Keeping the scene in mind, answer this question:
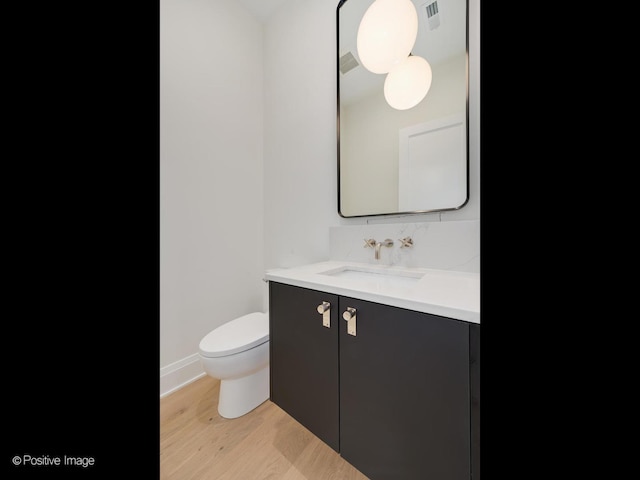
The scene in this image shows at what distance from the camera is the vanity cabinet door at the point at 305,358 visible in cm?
84

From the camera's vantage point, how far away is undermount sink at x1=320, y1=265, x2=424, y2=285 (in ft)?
3.59

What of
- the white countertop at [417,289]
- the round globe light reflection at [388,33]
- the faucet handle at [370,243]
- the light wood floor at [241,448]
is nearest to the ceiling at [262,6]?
the round globe light reflection at [388,33]

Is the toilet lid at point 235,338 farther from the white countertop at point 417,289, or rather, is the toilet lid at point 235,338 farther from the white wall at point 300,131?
the white wall at point 300,131

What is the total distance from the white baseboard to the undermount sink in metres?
1.01

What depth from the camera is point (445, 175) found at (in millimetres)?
1111

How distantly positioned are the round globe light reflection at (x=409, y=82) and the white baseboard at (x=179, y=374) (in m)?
1.77

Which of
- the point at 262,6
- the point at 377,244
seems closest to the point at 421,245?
the point at 377,244

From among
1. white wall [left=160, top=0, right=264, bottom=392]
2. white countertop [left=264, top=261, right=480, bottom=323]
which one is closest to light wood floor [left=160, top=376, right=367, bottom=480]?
white wall [left=160, top=0, right=264, bottom=392]

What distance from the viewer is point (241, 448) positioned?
3.40 ft

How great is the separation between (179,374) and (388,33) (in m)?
2.00

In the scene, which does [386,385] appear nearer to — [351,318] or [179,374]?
[351,318]

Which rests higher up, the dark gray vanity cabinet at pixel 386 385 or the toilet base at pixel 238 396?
the dark gray vanity cabinet at pixel 386 385
